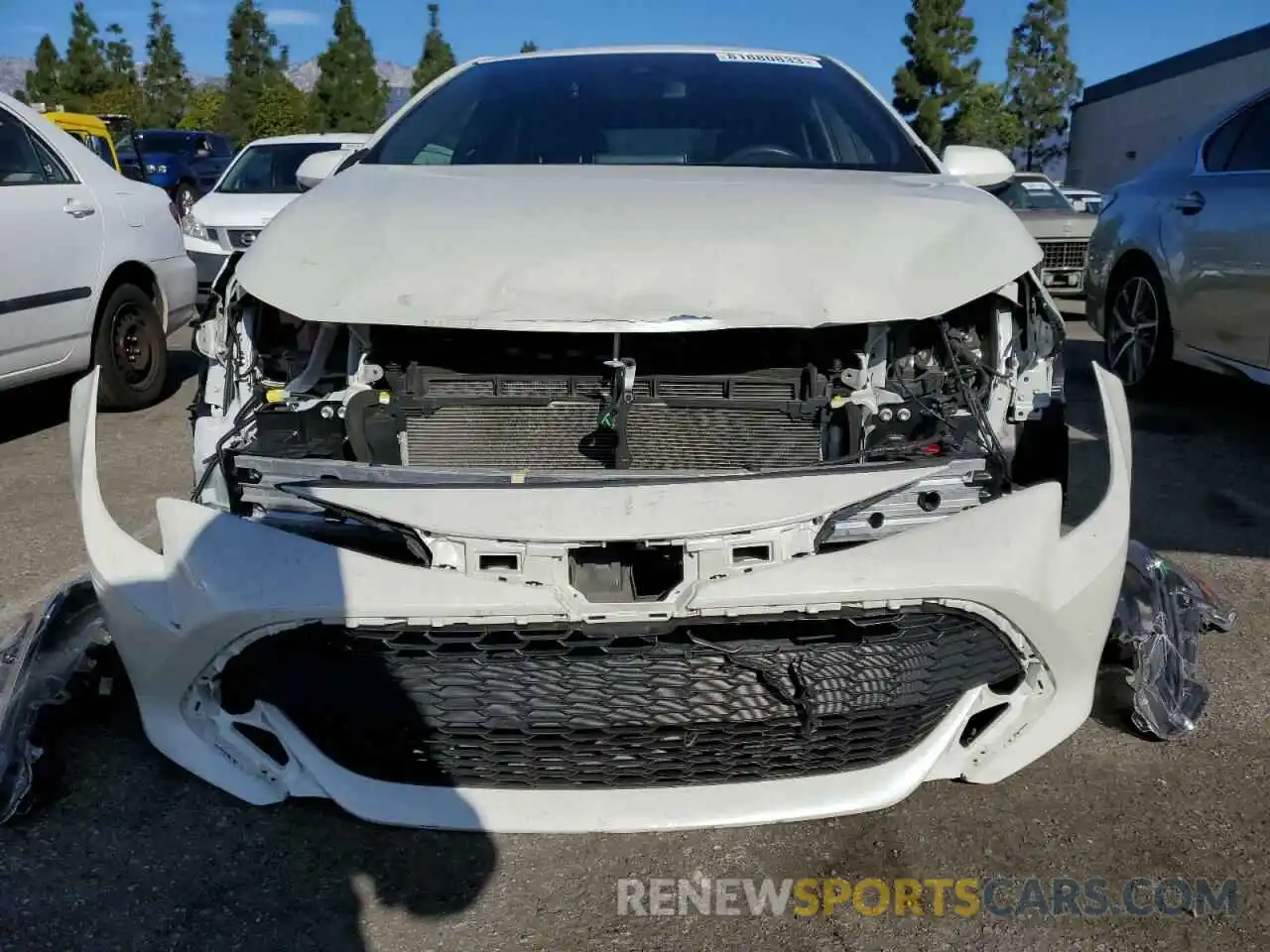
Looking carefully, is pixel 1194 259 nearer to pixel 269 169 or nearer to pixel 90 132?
pixel 269 169

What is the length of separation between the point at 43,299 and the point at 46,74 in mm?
41841

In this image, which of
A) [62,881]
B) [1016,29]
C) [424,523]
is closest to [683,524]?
[424,523]

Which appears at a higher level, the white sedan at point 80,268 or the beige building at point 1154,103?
the beige building at point 1154,103

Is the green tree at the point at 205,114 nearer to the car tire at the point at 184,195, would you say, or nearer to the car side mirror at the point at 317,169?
the car tire at the point at 184,195

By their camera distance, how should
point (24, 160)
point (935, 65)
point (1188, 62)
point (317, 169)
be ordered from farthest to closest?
point (935, 65) < point (1188, 62) < point (24, 160) < point (317, 169)

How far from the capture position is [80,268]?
4996 millimetres

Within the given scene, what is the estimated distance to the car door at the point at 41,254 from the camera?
4.57m

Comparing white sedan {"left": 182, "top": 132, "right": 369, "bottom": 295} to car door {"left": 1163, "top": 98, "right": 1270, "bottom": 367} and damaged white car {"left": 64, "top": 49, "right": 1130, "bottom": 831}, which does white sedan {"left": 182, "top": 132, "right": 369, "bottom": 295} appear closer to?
car door {"left": 1163, "top": 98, "right": 1270, "bottom": 367}

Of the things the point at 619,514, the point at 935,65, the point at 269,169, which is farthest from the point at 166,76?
the point at 619,514

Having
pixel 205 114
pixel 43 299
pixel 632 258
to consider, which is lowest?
pixel 43 299

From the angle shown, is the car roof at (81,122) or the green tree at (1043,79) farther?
the green tree at (1043,79)

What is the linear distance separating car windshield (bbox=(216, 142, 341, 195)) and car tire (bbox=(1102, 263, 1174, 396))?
6608 millimetres

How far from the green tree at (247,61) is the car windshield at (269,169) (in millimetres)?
33555

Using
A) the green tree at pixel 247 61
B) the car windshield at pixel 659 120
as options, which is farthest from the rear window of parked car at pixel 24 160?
the green tree at pixel 247 61
